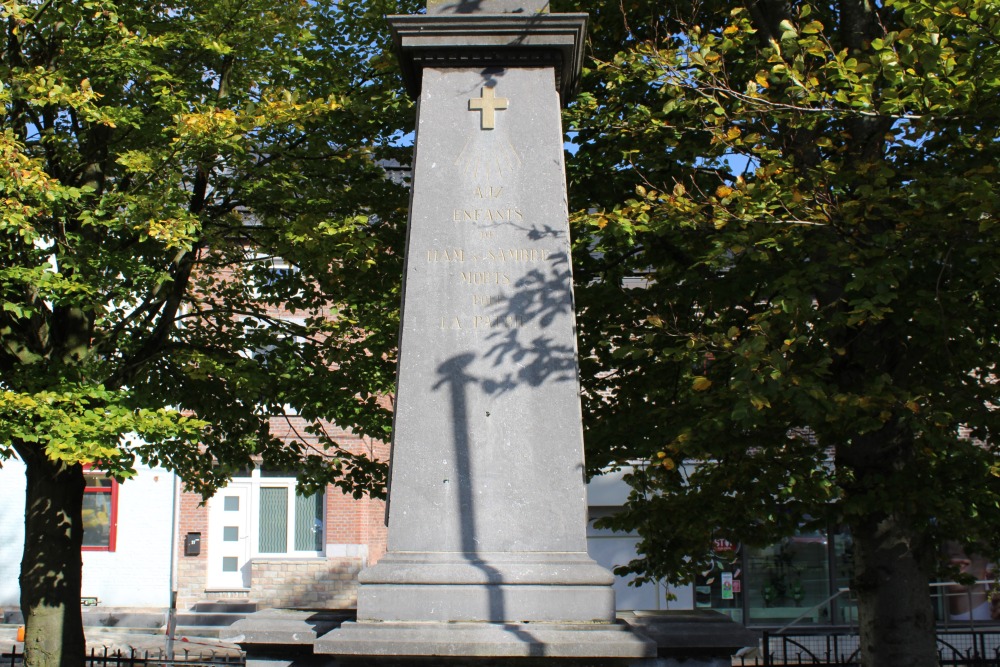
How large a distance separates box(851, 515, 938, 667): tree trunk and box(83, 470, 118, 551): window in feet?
52.0

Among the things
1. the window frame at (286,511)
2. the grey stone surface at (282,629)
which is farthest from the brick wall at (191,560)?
the grey stone surface at (282,629)

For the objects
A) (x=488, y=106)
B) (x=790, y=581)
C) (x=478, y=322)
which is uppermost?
(x=488, y=106)

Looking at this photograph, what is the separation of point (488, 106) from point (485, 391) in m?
1.93

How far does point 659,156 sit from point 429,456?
5392 mm

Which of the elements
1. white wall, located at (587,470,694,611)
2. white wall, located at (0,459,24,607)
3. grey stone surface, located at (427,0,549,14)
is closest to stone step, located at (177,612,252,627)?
white wall, located at (0,459,24,607)

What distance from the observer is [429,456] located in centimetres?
614

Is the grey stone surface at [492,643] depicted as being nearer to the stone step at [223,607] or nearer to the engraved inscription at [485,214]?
the engraved inscription at [485,214]

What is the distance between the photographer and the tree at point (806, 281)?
8.18 m

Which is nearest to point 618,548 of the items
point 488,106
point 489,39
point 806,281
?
point 806,281

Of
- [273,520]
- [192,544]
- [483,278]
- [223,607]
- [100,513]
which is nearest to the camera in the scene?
[483,278]

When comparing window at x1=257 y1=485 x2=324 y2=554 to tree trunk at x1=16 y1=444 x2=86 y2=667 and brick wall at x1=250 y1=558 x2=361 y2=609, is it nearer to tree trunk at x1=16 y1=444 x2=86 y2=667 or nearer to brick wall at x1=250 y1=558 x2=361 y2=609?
brick wall at x1=250 y1=558 x2=361 y2=609

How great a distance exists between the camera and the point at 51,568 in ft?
35.6

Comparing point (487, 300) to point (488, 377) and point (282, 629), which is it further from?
point (282, 629)

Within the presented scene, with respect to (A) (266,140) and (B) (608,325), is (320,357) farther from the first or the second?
(B) (608,325)
